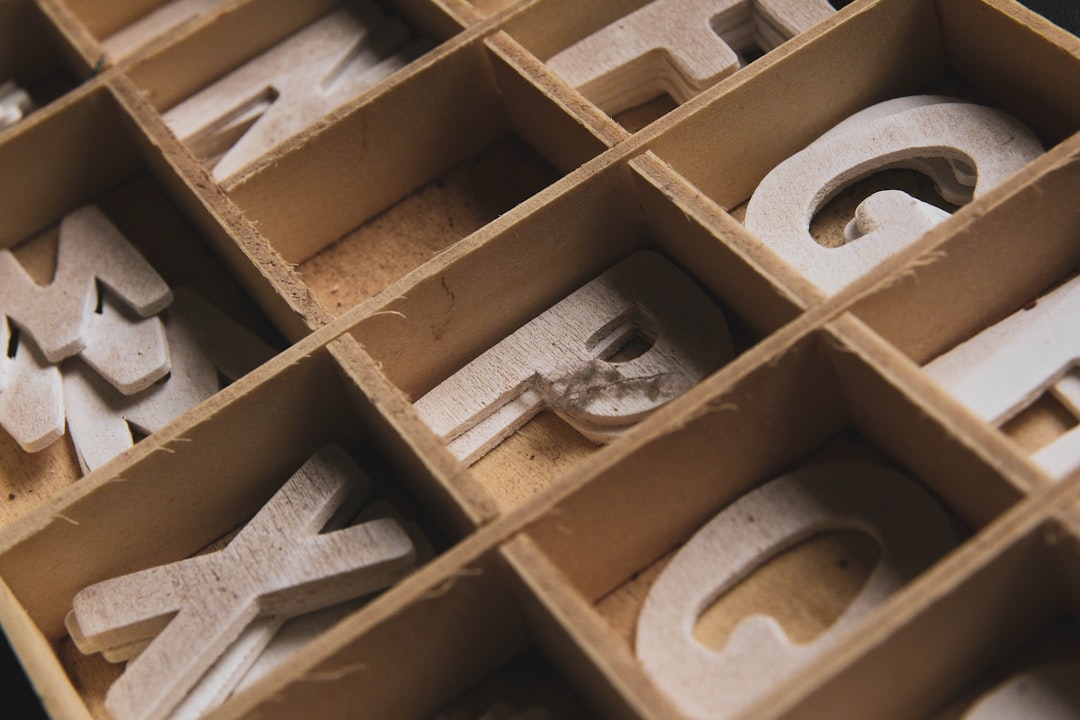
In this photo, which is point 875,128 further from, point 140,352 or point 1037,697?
point 140,352

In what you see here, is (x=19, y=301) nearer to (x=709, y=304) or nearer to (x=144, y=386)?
(x=144, y=386)

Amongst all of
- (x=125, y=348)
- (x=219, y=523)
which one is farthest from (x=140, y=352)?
(x=219, y=523)

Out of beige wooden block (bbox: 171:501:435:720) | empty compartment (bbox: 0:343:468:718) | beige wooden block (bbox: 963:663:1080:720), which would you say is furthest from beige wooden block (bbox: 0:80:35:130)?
beige wooden block (bbox: 963:663:1080:720)

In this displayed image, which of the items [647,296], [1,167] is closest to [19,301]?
[1,167]

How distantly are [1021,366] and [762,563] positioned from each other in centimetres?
35

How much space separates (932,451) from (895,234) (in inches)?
11.8

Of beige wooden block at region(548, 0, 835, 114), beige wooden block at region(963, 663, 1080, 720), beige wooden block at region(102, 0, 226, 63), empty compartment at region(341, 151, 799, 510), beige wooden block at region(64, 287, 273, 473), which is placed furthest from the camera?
beige wooden block at region(102, 0, 226, 63)

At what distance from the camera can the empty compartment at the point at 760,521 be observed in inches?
47.0

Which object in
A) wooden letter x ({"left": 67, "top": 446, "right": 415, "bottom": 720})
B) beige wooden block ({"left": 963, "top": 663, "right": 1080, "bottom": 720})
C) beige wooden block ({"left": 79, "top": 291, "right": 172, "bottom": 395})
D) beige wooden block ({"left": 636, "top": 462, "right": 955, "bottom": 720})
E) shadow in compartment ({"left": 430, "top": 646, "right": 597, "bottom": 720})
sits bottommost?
beige wooden block ({"left": 963, "top": 663, "right": 1080, "bottom": 720})

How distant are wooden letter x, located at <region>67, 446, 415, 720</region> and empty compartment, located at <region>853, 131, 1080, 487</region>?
60 centimetres

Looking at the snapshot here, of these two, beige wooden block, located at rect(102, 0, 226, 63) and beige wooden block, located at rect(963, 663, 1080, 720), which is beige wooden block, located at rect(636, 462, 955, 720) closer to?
beige wooden block, located at rect(963, 663, 1080, 720)

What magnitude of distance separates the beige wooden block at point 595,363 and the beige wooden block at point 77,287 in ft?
1.52

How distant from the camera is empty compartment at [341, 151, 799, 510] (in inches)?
55.3

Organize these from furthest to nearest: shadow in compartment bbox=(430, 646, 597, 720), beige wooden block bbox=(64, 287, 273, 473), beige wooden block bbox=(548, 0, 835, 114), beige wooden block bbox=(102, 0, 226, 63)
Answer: beige wooden block bbox=(102, 0, 226, 63) < beige wooden block bbox=(548, 0, 835, 114) < beige wooden block bbox=(64, 287, 273, 473) < shadow in compartment bbox=(430, 646, 597, 720)
